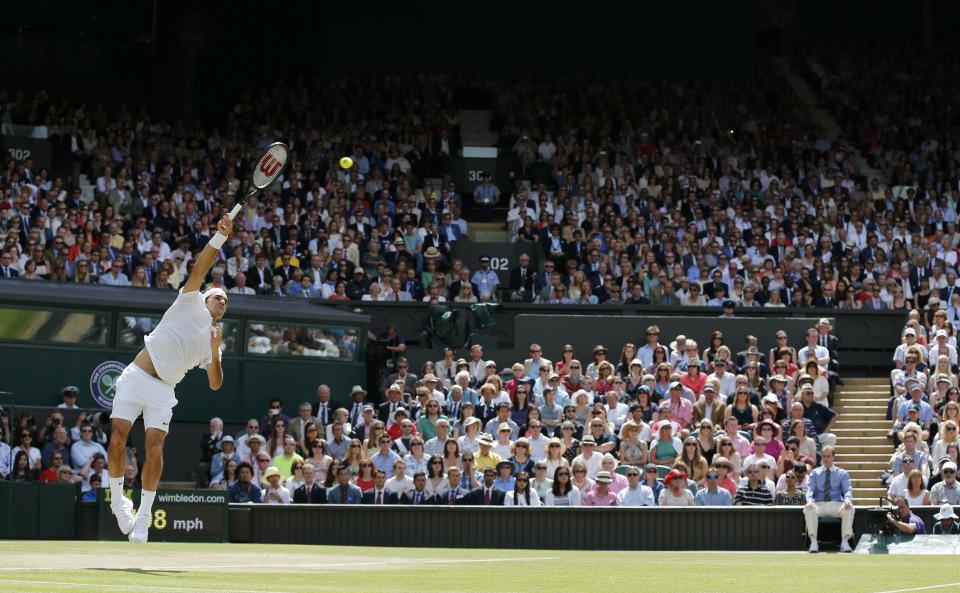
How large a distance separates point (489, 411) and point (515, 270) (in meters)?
6.29

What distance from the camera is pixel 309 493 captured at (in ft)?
62.2

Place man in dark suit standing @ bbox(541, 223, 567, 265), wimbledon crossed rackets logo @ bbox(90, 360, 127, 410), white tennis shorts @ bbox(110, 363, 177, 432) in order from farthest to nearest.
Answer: man in dark suit standing @ bbox(541, 223, 567, 265) → wimbledon crossed rackets logo @ bbox(90, 360, 127, 410) → white tennis shorts @ bbox(110, 363, 177, 432)

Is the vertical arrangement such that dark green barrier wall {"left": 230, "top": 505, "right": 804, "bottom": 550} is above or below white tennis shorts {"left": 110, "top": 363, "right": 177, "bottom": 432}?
below

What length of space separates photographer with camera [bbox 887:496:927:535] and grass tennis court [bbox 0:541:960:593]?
13.5 ft

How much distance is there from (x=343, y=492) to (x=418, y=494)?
3.03ft

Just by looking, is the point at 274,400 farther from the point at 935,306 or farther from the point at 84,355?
the point at 935,306

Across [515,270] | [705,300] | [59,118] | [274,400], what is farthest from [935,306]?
[59,118]

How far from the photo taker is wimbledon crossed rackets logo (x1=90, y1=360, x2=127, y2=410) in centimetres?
2306

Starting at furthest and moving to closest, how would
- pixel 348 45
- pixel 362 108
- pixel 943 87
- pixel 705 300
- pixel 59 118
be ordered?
1. pixel 348 45
2. pixel 943 87
3. pixel 362 108
4. pixel 59 118
5. pixel 705 300

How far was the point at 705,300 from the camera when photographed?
27.0 m

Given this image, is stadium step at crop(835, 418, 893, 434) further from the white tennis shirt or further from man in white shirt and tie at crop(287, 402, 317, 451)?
the white tennis shirt

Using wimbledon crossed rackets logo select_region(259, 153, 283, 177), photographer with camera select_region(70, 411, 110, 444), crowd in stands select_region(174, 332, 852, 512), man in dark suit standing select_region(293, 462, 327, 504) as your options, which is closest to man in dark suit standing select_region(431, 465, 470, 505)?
crowd in stands select_region(174, 332, 852, 512)

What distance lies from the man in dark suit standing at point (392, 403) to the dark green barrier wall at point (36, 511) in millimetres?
5537

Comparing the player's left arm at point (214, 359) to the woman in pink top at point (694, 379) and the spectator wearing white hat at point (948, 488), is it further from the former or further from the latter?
the woman in pink top at point (694, 379)
